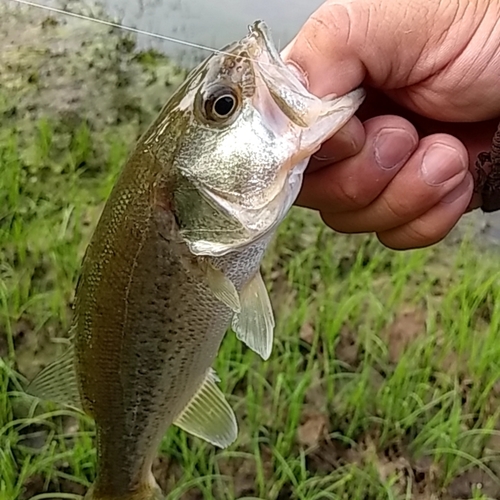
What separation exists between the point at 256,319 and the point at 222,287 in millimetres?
67

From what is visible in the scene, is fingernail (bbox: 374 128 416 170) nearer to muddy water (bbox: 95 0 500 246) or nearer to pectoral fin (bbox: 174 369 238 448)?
muddy water (bbox: 95 0 500 246)

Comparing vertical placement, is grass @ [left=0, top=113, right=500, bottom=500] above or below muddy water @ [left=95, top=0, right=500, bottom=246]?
below

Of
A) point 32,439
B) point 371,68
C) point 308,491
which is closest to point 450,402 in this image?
point 308,491

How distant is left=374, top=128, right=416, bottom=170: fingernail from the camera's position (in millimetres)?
855

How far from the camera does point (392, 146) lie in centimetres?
86

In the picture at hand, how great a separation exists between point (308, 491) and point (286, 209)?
0.91 m

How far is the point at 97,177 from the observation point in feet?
5.88

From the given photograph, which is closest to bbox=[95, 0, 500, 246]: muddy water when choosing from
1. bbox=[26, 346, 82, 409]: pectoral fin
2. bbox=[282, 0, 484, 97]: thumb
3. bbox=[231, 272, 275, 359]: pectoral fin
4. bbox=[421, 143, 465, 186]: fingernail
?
bbox=[282, 0, 484, 97]: thumb

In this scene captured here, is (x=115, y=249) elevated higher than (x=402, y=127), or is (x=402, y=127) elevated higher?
(x=402, y=127)

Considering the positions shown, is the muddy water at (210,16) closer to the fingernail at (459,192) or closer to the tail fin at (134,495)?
the fingernail at (459,192)

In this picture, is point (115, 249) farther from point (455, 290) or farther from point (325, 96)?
point (455, 290)

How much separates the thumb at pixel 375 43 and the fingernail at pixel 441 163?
8cm

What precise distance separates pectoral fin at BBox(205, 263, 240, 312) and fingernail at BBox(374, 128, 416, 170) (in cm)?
24

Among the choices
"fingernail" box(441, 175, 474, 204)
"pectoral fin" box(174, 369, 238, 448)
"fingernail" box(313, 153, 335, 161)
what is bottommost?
"pectoral fin" box(174, 369, 238, 448)
